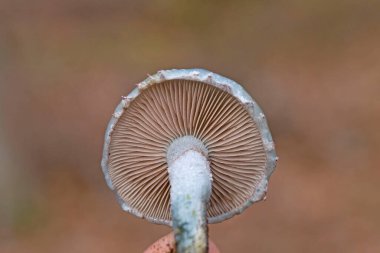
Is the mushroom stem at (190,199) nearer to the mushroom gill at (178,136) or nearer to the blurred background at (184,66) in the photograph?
the mushroom gill at (178,136)

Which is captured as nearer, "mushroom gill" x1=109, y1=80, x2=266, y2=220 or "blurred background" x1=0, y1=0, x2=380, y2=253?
"mushroom gill" x1=109, y1=80, x2=266, y2=220

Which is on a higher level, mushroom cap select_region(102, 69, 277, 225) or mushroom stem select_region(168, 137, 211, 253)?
mushroom cap select_region(102, 69, 277, 225)

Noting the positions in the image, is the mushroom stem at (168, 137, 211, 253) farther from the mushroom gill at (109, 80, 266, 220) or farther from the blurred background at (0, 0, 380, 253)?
the blurred background at (0, 0, 380, 253)

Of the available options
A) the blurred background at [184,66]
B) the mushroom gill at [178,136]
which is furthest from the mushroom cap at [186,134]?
the blurred background at [184,66]

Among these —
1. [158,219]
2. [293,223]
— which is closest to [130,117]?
[158,219]

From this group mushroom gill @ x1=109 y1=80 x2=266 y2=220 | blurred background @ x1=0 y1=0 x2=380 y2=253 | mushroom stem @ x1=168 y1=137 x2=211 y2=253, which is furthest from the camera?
blurred background @ x1=0 y1=0 x2=380 y2=253

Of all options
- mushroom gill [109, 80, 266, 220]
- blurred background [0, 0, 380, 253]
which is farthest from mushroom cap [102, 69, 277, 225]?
blurred background [0, 0, 380, 253]

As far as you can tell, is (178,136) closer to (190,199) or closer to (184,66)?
(190,199)

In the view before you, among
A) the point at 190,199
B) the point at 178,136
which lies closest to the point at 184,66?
the point at 178,136
